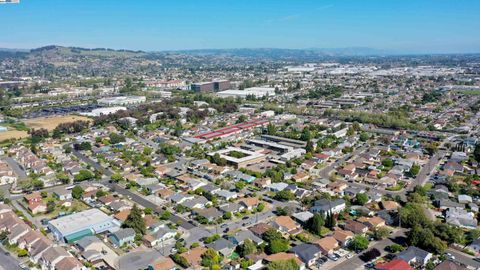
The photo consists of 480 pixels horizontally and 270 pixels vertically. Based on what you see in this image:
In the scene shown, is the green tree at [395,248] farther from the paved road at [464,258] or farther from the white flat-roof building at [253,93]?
the white flat-roof building at [253,93]

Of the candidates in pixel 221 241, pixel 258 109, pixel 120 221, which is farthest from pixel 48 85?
pixel 221 241

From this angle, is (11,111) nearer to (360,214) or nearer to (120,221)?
(120,221)

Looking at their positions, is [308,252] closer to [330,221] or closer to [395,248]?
[330,221]

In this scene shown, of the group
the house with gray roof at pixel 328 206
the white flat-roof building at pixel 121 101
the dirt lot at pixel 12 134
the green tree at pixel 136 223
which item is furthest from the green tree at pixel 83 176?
the white flat-roof building at pixel 121 101

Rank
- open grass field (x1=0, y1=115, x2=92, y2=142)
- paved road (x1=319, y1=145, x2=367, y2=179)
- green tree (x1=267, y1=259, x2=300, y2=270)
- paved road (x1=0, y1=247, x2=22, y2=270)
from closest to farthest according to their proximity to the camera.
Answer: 1. green tree (x1=267, y1=259, x2=300, y2=270)
2. paved road (x1=0, y1=247, x2=22, y2=270)
3. paved road (x1=319, y1=145, x2=367, y2=179)
4. open grass field (x1=0, y1=115, x2=92, y2=142)

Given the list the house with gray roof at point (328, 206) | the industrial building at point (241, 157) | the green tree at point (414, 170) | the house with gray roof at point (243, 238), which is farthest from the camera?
the industrial building at point (241, 157)

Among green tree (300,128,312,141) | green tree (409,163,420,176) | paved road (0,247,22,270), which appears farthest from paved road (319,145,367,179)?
paved road (0,247,22,270)

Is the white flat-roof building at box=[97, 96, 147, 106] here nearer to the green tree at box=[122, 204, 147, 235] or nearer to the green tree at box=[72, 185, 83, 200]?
the green tree at box=[72, 185, 83, 200]
